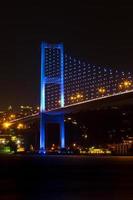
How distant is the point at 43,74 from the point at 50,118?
8.88m

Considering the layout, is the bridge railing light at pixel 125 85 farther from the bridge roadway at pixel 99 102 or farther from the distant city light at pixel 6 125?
the distant city light at pixel 6 125

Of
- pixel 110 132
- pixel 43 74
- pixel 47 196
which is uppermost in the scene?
pixel 43 74

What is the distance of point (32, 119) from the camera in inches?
2953

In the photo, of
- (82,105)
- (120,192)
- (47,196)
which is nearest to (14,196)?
(47,196)

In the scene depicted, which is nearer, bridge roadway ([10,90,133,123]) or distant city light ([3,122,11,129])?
bridge roadway ([10,90,133,123])

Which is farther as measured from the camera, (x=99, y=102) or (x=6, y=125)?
(x=6, y=125)

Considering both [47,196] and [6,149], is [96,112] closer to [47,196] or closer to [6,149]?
[6,149]

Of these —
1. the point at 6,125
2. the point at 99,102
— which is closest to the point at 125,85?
the point at 99,102

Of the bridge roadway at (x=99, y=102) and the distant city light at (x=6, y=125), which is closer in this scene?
the bridge roadway at (x=99, y=102)

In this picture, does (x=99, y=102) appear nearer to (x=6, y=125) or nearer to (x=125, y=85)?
(x=125, y=85)

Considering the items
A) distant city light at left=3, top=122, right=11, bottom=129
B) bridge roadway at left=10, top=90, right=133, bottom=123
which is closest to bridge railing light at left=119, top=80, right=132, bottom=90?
bridge roadway at left=10, top=90, right=133, bottom=123

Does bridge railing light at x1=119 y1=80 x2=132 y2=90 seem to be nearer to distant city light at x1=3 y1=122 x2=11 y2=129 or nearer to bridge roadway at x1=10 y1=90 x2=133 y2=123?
bridge roadway at x1=10 y1=90 x2=133 y2=123

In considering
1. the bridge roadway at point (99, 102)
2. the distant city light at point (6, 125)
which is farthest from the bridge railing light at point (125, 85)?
the distant city light at point (6, 125)

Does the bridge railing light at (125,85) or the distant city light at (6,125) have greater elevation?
the bridge railing light at (125,85)
